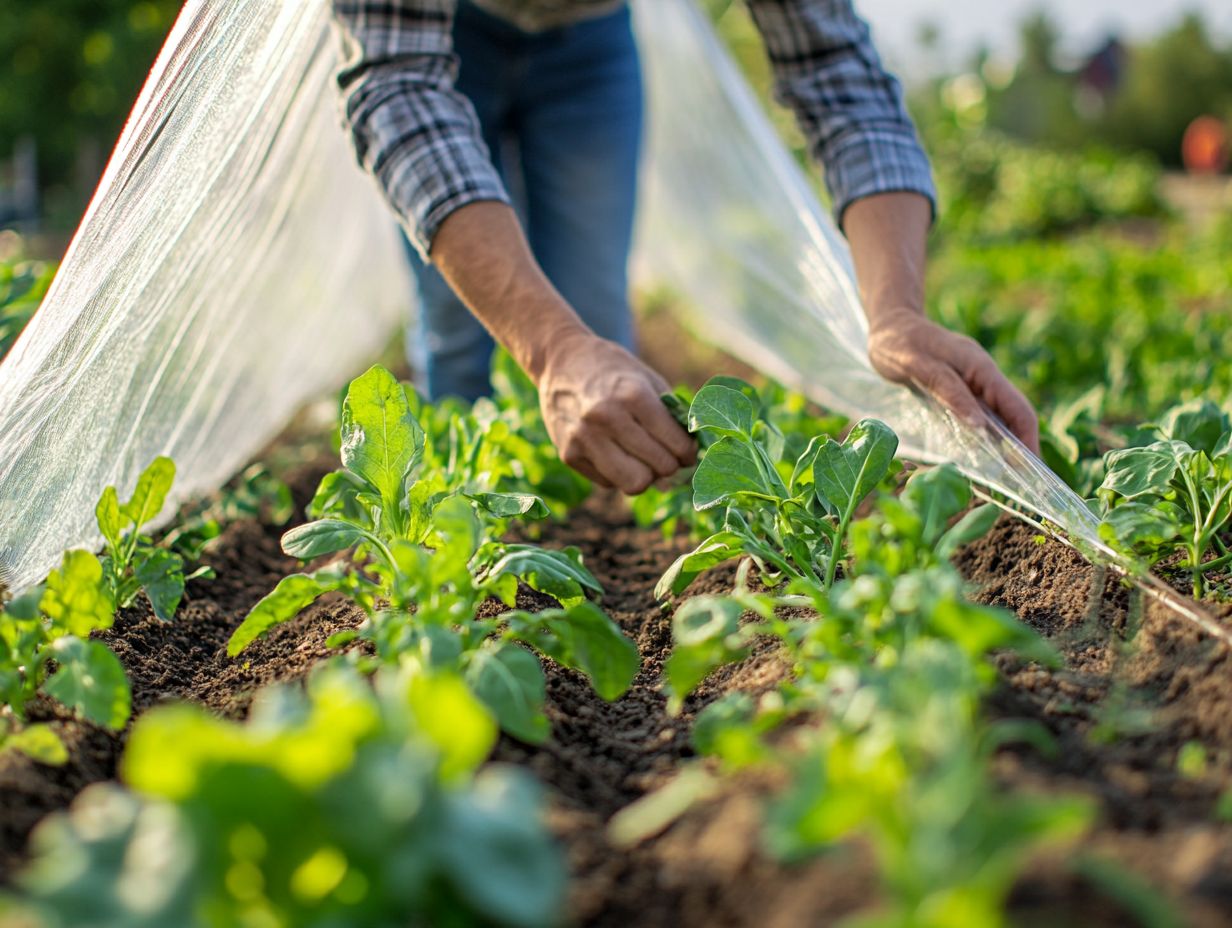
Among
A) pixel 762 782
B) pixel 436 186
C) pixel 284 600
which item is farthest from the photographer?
pixel 436 186

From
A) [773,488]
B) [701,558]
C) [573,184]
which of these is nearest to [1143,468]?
[773,488]

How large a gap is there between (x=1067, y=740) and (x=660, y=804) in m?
0.47

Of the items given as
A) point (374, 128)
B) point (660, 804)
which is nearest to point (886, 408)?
point (374, 128)

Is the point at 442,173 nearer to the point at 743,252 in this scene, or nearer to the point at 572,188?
the point at 572,188

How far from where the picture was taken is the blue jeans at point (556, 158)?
2.67 metres

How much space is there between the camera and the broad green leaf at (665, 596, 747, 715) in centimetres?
112

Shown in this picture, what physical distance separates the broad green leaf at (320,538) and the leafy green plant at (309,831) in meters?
0.61

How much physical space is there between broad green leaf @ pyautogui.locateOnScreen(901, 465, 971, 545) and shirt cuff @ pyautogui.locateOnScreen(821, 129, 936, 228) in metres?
1.02

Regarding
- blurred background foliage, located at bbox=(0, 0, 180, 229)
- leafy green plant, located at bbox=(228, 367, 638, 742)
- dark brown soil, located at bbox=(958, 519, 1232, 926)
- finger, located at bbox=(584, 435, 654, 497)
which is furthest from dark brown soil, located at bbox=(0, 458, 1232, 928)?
blurred background foliage, located at bbox=(0, 0, 180, 229)

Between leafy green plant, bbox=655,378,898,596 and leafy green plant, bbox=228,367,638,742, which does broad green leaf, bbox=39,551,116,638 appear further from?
leafy green plant, bbox=655,378,898,596

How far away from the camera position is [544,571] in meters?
1.37

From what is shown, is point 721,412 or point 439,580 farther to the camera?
point 721,412

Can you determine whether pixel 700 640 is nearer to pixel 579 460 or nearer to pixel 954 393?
pixel 579 460

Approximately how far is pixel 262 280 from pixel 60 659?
1.48 m
